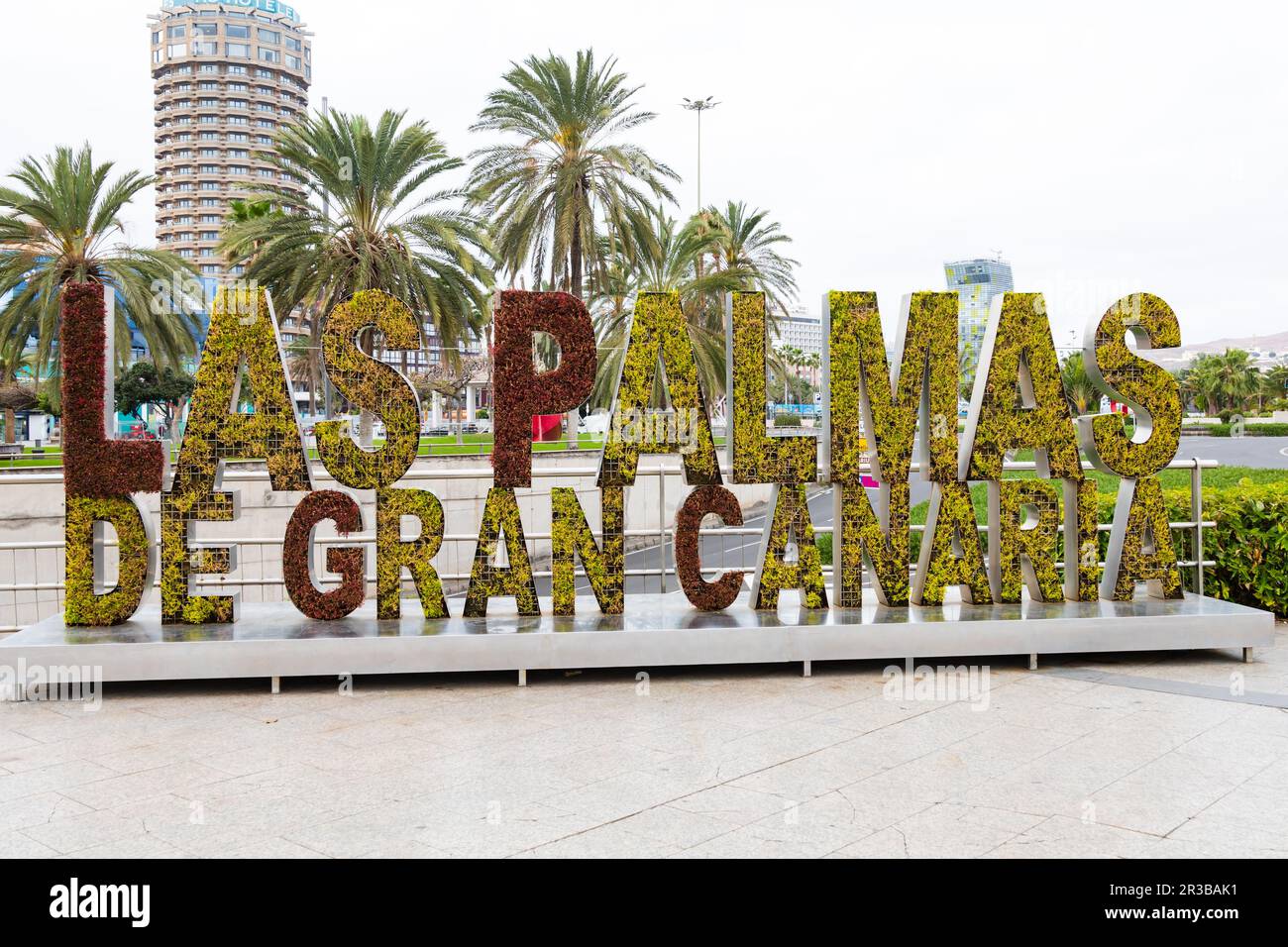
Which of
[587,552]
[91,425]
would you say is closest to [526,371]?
[587,552]

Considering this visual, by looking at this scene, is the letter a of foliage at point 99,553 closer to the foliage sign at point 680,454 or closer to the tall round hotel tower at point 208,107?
the foliage sign at point 680,454

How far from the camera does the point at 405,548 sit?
9195 mm

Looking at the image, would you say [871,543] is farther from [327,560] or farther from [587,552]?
[327,560]

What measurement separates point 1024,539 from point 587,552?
13.3 ft

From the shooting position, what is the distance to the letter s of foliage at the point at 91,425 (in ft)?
28.5

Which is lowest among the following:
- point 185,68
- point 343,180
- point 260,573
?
point 260,573

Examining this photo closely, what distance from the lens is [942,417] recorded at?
9.52m

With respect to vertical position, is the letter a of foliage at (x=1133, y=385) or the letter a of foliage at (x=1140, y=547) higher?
the letter a of foliage at (x=1133, y=385)

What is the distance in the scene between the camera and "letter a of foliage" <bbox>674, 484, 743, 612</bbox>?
9.23 metres

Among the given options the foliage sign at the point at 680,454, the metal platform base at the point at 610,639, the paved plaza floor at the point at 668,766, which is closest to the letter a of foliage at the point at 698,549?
the foliage sign at the point at 680,454

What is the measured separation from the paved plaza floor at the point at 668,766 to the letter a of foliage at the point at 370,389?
1.84m
